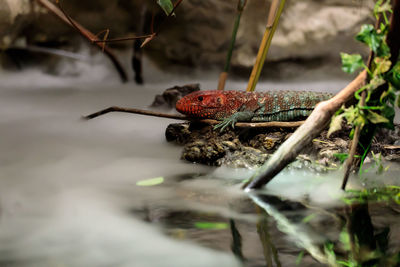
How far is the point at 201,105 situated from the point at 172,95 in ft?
2.98

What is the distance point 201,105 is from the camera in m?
2.79

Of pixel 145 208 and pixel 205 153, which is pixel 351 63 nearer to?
pixel 145 208

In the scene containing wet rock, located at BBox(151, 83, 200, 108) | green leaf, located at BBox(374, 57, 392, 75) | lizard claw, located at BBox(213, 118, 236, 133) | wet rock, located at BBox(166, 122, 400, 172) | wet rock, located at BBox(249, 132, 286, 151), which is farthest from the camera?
wet rock, located at BBox(151, 83, 200, 108)

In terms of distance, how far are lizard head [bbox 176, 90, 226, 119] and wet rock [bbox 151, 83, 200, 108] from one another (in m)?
0.83

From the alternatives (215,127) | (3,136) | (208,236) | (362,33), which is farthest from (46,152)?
(362,33)

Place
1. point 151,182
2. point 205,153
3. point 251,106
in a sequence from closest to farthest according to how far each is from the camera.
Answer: point 151,182
point 205,153
point 251,106

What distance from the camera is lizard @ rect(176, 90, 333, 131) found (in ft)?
9.14

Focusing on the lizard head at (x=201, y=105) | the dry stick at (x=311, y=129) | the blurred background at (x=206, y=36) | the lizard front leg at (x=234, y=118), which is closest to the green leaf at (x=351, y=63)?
the dry stick at (x=311, y=129)

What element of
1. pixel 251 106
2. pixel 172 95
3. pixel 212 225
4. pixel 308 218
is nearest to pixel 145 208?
pixel 212 225

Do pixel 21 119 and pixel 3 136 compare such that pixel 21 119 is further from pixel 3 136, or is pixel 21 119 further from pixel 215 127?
pixel 215 127

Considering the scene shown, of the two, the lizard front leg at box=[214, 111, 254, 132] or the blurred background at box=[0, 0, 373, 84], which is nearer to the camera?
the lizard front leg at box=[214, 111, 254, 132]

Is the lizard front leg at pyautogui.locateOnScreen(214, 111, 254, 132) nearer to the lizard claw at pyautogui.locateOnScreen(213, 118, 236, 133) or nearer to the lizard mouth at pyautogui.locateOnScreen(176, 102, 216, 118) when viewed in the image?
the lizard claw at pyautogui.locateOnScreen(213, 118, 236, 133)

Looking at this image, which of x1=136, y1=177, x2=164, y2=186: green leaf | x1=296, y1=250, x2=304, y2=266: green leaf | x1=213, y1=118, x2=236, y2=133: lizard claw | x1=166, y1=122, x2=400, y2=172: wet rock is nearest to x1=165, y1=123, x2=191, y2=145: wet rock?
x1=166, y1=122, x2=400, y2=172: wet rock

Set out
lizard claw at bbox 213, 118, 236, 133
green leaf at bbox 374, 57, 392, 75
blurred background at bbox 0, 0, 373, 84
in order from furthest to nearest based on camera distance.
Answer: blurred background at bbox 0, 0, 373, 84 → lizard claw at bbox 213, 118, 236, 133 → green leaf at bbox 374, 57, 392, 75
